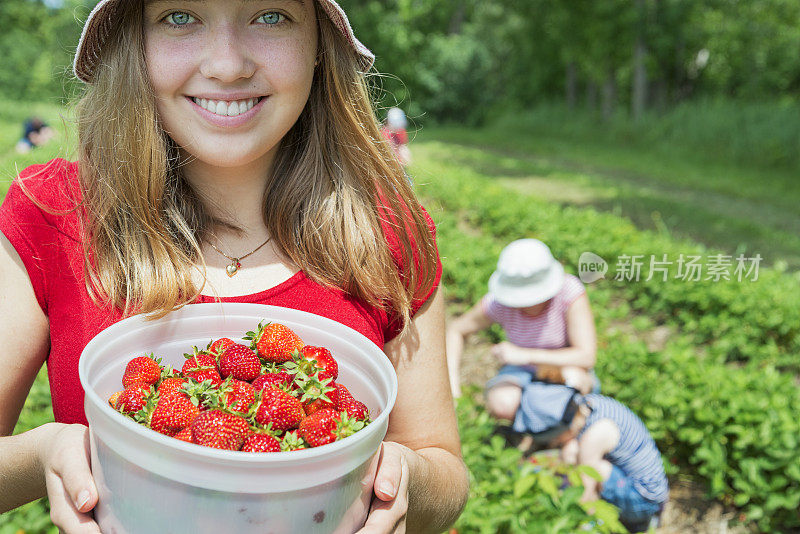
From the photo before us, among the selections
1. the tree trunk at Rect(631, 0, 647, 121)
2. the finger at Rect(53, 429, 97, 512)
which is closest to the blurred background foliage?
the tree trunk at Rect(631, 0, 647, 121)

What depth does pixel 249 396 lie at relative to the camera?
117cm

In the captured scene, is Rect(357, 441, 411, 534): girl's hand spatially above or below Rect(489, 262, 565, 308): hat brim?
above

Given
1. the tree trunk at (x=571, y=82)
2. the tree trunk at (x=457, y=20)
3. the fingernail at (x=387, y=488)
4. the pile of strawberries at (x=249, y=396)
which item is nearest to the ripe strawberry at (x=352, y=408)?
the pile of strawberries at (x=249, y=396)

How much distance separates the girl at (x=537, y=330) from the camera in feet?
12.3

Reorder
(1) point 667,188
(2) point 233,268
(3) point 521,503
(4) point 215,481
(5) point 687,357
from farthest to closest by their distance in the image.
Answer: (1) point 667,188 < (5) point 687,357 < (3) point 521,503 < (2) point 233,268 < (4) point 215,481

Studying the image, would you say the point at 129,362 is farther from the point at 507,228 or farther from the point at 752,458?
the point at 507,228

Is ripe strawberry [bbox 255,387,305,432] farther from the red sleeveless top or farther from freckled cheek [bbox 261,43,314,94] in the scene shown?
freckled cheek [bbox 261,43,314,94]

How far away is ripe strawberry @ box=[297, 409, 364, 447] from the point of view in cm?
108

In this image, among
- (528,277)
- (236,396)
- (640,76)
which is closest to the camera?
(236,396)

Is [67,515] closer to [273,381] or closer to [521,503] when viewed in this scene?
[273,381]

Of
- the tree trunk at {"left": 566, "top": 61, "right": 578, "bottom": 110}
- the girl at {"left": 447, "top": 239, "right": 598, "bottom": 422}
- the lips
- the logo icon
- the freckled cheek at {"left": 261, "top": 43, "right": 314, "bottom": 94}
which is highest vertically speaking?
the freckled cheek at {"left": 261, "top": 43, "right": 314, "bottom": 94}

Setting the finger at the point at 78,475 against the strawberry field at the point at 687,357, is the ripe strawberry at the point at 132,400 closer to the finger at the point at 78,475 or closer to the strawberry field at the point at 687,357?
the finger at the point at 78,475

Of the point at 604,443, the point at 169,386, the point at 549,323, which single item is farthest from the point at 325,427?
the point at 549,323

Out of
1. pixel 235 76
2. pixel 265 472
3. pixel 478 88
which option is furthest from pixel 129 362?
pixel 478 88
